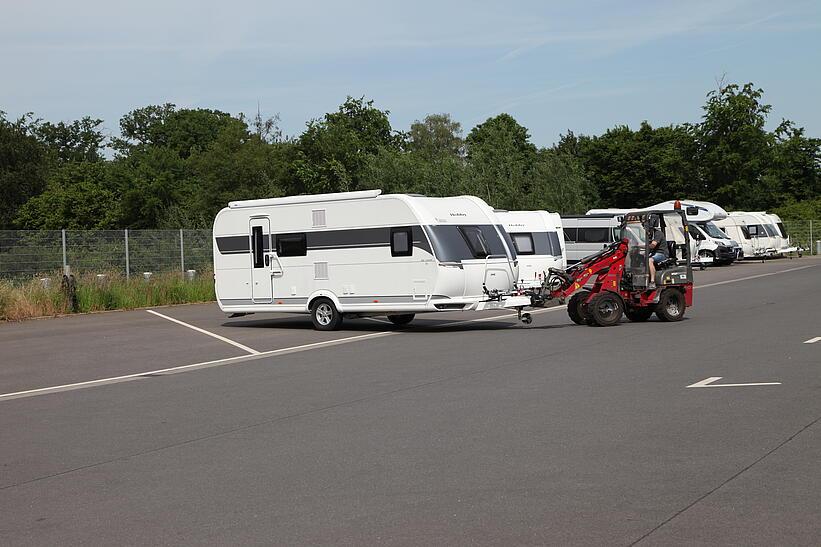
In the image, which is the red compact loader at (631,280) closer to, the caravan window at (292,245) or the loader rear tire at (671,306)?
the loader rear tire at (671,306)

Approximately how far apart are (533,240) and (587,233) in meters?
12.5

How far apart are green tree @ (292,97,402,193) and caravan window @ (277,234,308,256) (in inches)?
1797

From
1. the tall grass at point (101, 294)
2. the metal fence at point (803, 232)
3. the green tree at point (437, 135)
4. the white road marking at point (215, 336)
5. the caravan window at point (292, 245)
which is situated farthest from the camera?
the green tree at point (437, 135)

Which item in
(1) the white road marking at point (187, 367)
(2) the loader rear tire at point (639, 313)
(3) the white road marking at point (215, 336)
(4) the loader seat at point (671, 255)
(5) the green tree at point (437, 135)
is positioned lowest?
(1) the white road marking at point (187, 367)

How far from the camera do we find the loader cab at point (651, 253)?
69.4 feet

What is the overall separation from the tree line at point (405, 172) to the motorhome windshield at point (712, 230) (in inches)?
315

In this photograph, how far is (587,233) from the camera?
46.7m

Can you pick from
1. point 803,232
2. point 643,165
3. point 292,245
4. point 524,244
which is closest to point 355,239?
point 292,245

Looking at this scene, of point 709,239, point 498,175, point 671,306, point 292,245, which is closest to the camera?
point 671,306

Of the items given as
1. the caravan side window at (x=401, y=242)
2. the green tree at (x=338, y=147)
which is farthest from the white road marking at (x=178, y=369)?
the green tree at (x=338, y=147)

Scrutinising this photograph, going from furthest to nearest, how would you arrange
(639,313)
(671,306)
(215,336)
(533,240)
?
(533,240) → (639,313) → (215,336) → (671,306)

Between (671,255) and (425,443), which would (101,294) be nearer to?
(671,255)

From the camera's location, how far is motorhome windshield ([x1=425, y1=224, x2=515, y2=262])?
2119 centimetres

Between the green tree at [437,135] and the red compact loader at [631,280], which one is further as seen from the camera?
the green tree at [437,135]
